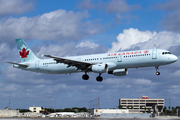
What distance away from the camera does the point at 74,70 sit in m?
65.9

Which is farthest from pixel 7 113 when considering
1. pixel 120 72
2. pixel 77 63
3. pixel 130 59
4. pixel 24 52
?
pixel 130 59

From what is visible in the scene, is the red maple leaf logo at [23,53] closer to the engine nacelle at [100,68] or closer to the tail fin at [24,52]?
the tail fin at [24,52]

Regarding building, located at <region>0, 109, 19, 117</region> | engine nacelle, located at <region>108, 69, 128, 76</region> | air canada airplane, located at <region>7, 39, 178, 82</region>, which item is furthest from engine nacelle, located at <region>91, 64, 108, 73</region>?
building, located at <region>0, 109, 19, 117</region>

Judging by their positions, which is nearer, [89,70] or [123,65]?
[123,65]

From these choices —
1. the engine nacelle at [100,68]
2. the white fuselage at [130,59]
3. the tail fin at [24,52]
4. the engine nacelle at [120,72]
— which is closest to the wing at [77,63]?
the white fuselage at [130,59]

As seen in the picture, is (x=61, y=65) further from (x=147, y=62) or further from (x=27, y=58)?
(x=147, y=62)

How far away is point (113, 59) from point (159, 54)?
9500 mm

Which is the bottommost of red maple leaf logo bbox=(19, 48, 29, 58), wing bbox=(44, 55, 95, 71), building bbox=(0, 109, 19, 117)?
building bbox=(0, 109, 19, 117)

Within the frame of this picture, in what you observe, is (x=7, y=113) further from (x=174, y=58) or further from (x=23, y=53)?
(x=174, y=58)

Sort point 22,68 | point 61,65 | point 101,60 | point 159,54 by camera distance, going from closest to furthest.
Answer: point 159,54, point 101,60, point 61,65, point 22,68

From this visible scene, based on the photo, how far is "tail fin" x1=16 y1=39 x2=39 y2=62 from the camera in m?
74.6

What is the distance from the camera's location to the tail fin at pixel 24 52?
245ft

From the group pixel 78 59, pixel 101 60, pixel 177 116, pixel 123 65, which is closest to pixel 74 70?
pixel 78 59

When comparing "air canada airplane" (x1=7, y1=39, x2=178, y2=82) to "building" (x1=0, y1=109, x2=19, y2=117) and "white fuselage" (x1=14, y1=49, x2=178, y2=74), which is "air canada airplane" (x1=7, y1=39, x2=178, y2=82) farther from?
"building" (x1=0, y1=109, x2=19, y2=117)
